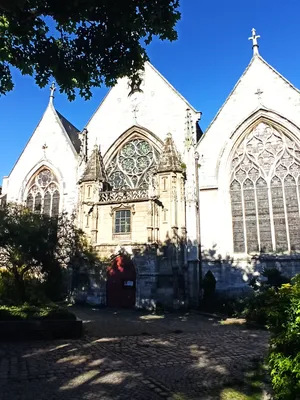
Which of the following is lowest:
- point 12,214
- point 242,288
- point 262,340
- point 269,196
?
point 262,340

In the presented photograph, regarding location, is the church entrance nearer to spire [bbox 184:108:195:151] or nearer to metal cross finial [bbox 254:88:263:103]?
spire [bbox 184:108:195:151]

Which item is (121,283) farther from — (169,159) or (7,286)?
(169,159)

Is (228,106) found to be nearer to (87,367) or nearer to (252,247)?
(252,247)

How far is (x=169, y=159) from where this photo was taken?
19859mm

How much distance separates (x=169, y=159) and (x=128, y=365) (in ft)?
47.1

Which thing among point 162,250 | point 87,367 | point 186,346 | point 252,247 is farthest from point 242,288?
point 87,367

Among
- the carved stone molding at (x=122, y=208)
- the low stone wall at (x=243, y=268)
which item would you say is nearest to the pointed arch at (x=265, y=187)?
the low stone wall at (x=243, y=268)

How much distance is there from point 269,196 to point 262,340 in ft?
33.7

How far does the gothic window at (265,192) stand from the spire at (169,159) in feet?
11.2

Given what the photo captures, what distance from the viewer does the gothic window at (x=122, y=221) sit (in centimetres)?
1947

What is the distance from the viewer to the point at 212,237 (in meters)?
18.8

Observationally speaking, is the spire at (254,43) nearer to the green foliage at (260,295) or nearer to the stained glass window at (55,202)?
the green foliage at (260,295)

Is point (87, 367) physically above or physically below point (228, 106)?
below

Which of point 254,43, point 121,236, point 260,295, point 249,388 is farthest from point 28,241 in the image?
point 254,43
